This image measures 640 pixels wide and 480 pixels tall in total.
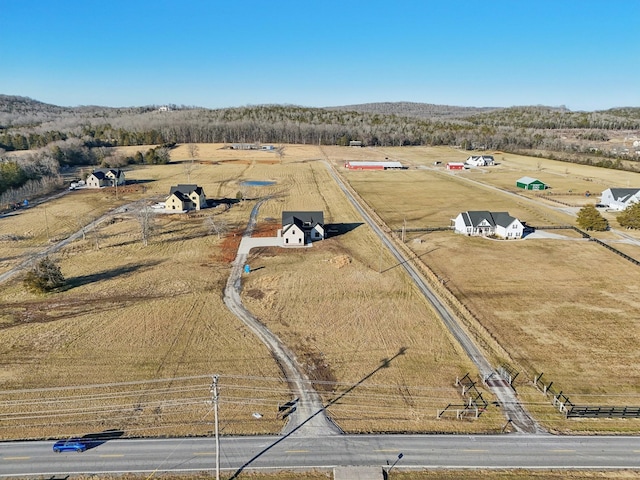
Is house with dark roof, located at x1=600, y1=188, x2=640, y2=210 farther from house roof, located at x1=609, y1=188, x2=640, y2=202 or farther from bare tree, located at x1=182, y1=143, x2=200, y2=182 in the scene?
bare tree, located at x1=182, y1=143, x2=200, y2=182

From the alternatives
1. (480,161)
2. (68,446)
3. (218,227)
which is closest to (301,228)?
(218,227)

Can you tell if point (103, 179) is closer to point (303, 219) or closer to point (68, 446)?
point (303, 219)

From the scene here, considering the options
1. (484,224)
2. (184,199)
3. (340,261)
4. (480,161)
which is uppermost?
(480,161)

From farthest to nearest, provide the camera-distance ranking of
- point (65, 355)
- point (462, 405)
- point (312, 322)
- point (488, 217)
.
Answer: point (488, 217), point (312, 322), point (65, 355), point (462, 405)

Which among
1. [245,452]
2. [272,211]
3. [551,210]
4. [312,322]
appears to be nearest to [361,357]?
[312,322]

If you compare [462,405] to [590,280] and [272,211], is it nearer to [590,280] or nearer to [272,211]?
[590,280]

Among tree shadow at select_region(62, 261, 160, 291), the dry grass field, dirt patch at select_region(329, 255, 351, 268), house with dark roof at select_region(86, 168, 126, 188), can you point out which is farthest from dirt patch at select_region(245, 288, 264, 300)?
house with dark roof at select_region(86, 168, 126, 188)
